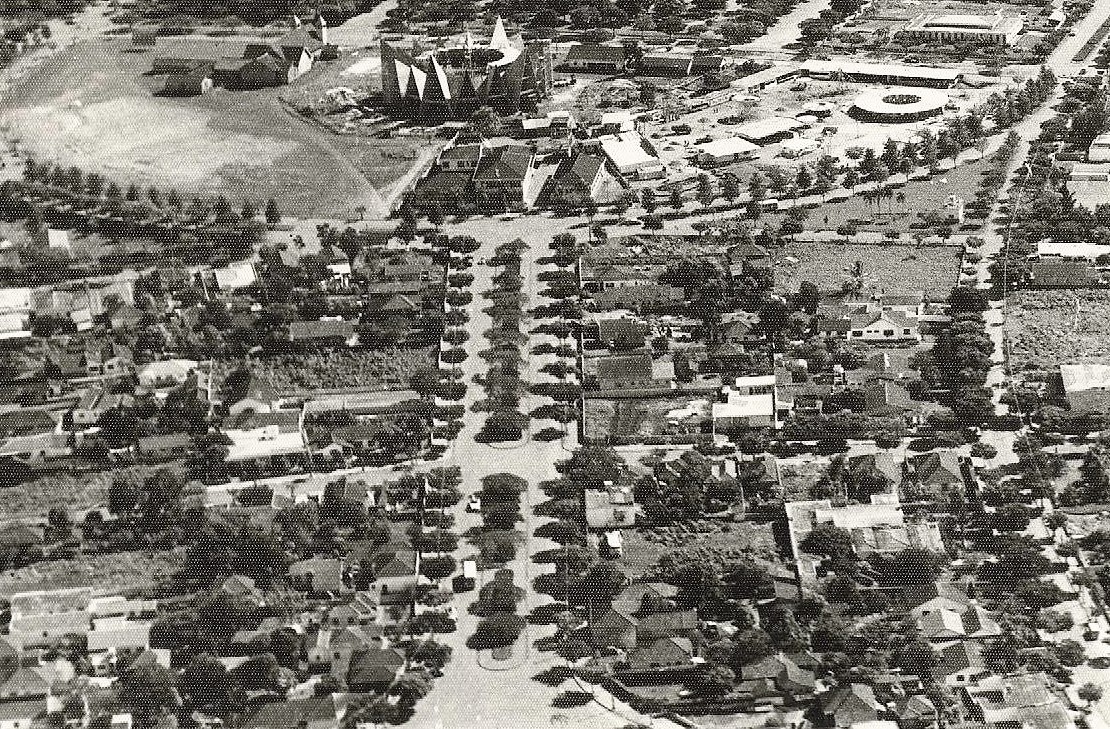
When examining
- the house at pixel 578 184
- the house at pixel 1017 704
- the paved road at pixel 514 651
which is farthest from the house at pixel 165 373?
the house at pixel 1017 704

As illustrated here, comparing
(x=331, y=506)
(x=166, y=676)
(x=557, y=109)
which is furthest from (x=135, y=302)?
(x=557, y=109)

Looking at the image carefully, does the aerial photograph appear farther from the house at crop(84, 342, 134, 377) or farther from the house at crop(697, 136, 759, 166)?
the house at crop(697, 136, 759, 166)

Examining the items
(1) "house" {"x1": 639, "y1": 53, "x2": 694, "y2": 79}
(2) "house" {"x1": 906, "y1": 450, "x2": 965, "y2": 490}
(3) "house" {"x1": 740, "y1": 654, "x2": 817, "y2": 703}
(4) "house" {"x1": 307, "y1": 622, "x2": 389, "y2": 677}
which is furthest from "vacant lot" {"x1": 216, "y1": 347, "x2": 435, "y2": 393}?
(1) "house" {"x1": 639, "y1": 53, "x2": 694, "y2": 79}

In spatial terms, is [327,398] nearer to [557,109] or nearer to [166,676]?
[166,676]

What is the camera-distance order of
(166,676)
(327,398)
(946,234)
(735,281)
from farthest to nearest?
1. (946,234)
2. (735,281)
3. (327,398)
4. (166,676)

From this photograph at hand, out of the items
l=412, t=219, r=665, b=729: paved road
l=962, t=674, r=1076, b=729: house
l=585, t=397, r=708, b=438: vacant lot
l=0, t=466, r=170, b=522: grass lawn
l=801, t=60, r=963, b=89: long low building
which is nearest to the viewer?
l=962, t=674, r=1076, b=729: house

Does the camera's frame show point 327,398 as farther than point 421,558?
Yes

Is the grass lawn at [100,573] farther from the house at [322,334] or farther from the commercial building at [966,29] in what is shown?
the commercial building at [966,29]

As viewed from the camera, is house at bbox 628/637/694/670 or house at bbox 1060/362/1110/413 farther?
house at bbox 1060/362/1110/413
